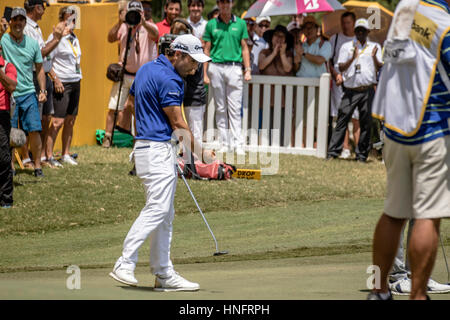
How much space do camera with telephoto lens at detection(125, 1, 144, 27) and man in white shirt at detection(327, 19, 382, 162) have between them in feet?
12.9

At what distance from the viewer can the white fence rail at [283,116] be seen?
16953mm

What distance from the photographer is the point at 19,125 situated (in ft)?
42.7

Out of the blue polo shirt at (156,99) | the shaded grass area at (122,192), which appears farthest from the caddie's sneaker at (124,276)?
the shaded grass area at (122,192)

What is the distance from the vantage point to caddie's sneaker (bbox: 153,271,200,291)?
6469mm

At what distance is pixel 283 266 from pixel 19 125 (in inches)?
260

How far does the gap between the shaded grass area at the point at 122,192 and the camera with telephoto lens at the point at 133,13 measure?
239cm

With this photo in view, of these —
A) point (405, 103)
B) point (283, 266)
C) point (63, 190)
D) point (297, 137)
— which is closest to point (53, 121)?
point (63, 190)

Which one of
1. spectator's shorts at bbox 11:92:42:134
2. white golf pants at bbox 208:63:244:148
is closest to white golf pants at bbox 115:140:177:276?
spectator's shorts at bbox 11:92:42:134

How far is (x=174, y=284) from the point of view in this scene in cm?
655

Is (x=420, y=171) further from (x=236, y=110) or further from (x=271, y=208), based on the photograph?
(x=236, y=110)

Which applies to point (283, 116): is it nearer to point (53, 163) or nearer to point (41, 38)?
point (53, 163)

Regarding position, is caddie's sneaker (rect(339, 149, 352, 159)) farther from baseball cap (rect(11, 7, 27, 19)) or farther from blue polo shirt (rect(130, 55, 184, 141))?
blue polo shirt (rect(130, 55, 184, 141))

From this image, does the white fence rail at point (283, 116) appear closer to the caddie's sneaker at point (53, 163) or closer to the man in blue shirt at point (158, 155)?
the caddie's sneaker at point (53, 163)

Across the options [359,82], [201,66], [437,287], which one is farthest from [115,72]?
[437,287]
